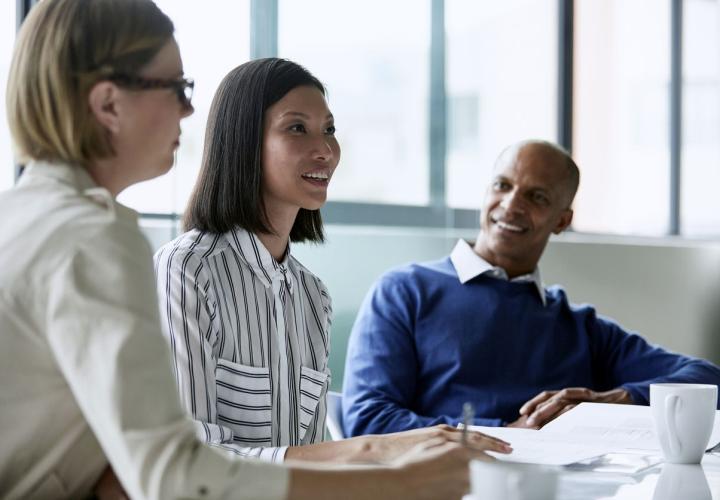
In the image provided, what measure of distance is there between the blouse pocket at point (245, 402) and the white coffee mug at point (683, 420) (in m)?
0.67

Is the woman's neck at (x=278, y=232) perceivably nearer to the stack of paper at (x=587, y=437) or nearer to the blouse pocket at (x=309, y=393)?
the blouse pocket at (x=309, y=393)

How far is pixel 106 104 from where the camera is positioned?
1.09 m

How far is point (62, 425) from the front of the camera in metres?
1.04

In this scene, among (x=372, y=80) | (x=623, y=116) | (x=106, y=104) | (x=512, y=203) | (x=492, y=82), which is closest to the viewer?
(x=106, y=104)

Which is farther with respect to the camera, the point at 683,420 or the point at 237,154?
the point at 237,154

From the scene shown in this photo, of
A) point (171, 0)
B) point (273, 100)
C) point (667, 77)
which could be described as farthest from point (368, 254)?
point (667, 77)

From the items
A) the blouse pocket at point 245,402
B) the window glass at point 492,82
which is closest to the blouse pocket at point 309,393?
the blouse pocket at point 245,402

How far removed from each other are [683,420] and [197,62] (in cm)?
165

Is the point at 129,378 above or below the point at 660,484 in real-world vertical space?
above

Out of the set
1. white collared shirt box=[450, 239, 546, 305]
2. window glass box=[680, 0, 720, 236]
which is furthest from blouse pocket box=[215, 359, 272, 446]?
window glass box=[680, 0, 720, 236]

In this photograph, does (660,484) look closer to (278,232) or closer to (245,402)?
(245,402)

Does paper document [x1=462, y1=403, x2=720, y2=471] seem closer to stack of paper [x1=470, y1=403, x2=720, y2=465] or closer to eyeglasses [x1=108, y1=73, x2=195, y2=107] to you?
stack of paper [x1=470, y1=403, x2=720, y2=465]

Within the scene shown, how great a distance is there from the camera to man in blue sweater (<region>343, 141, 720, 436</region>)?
2.43 metres

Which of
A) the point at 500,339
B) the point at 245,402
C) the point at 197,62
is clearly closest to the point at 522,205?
the point at 500,339
